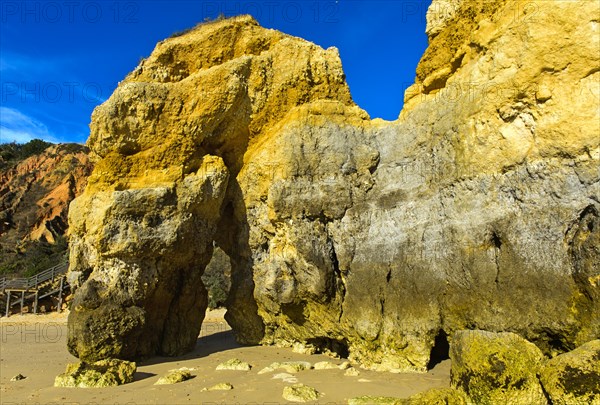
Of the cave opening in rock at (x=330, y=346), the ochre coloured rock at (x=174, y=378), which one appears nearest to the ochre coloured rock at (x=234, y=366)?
the ochre coloured rock at (x=174, y=378)

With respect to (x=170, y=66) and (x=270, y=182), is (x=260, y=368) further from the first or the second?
(x=170, y=66)

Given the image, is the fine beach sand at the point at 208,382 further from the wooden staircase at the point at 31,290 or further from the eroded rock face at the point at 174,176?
the wooden staircase at the point at 31,290

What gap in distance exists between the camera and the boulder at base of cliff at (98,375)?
24.3 feet

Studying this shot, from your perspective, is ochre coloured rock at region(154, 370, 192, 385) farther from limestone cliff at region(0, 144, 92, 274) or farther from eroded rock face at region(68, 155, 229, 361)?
limestone cliff at region(0, 144, 92, 274)

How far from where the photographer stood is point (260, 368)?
8.45 m

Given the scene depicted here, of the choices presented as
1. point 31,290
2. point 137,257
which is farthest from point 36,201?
point 137,257

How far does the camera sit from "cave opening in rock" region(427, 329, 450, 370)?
25.7 ft

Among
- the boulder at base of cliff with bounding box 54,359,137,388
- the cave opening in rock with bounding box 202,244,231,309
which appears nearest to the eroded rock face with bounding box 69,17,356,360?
the boulder at base of cliff with bounding box 54,359,137,388

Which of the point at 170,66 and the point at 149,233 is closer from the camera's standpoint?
the point at 149,233

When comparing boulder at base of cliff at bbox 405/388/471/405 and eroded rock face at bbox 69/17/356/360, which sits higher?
eroded rock face at bbox 69/17/356/360

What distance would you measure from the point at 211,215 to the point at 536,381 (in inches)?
293

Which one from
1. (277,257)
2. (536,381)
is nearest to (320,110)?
(277,257)

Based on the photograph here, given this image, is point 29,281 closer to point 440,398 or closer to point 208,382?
point 208,382

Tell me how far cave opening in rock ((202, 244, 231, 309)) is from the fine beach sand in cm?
1157
